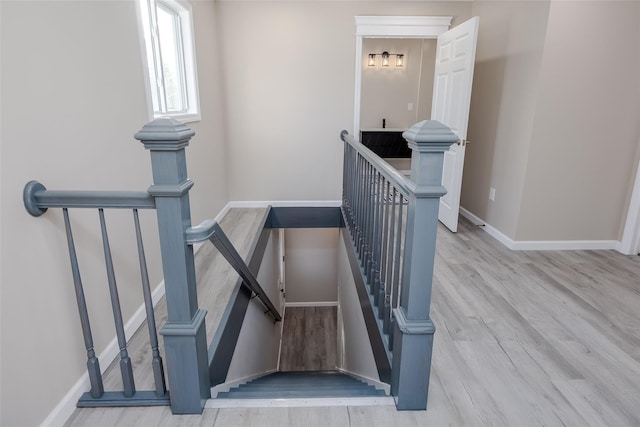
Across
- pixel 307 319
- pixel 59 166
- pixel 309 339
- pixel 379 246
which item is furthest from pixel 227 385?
pixel 307 319

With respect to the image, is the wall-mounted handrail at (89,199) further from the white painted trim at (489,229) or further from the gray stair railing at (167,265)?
the white painted trim at (489,229)

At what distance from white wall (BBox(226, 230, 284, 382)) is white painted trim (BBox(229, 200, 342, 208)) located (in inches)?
14.3

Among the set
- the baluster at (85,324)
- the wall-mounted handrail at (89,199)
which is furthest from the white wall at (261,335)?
the wall-mounted handrail at (89,199)

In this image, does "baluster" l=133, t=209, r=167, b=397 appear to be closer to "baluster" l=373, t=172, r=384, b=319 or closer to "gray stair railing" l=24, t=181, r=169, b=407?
"gray stair railing" l=24, t=181, r=169, b=407

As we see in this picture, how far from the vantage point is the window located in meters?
2.58

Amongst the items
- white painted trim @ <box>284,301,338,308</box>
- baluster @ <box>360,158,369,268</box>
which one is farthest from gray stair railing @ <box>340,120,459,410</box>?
white painted trim @ <box>284,301,338,308</box>

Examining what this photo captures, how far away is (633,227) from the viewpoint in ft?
10.4

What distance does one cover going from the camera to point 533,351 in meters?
1.96

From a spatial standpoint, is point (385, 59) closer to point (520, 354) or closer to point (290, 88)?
point (290, 88)

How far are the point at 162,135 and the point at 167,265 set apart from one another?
0.44 m

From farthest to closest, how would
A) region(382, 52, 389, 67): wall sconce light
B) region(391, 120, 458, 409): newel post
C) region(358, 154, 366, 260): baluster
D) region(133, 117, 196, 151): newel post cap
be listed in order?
region(382, 52, 389, 67): wall sconce light, region(358, 154, 366, 260): baluster, region(391, 120, 458, 409): newel post, region(133, 117, 196, 151): newel post cap

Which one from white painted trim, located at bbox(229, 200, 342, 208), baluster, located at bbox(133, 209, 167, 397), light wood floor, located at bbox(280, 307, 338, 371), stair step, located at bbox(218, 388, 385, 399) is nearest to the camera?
baluster, located at bbox(133, 209, 167, 397)

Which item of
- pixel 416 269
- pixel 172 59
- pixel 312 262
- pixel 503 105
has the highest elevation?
pixel 172 59

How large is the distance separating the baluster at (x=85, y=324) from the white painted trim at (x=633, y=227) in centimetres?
394
